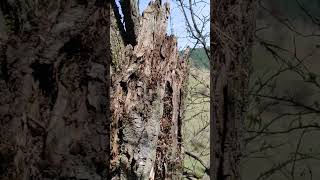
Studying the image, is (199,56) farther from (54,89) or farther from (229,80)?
(54,89)

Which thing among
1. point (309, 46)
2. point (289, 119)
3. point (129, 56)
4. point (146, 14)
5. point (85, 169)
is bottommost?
point (85, 169)

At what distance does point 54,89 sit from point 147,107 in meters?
1.34

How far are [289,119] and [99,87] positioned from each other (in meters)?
0.62

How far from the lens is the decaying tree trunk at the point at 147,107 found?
89.0 inches

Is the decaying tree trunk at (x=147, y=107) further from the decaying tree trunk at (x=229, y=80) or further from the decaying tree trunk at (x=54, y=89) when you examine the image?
the decaying tree trunk at (x=54, y=89)

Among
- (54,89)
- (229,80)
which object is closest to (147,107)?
(229,80)

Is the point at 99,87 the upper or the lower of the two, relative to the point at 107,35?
lower

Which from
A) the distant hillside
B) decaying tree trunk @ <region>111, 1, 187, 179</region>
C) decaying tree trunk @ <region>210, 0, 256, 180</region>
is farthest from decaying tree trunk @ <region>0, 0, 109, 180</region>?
the distant hillside

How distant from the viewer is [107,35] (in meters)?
1.04

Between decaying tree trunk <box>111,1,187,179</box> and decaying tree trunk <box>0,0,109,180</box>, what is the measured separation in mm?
1227

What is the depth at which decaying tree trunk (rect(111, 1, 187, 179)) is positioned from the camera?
226 cm

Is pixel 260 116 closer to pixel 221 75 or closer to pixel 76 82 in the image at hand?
pixel 221 75

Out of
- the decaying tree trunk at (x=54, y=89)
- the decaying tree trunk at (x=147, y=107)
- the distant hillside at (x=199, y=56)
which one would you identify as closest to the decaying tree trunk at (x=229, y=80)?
the decaying tree trunk at (x=54, y=89)

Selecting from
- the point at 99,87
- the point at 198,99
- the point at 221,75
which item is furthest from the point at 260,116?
the point at 198,99
